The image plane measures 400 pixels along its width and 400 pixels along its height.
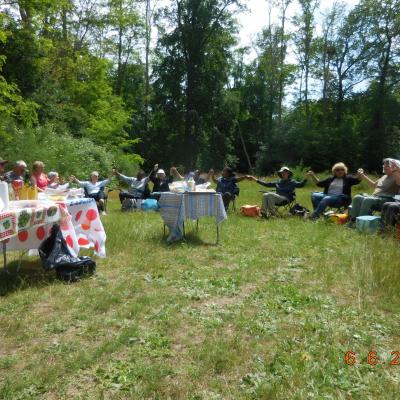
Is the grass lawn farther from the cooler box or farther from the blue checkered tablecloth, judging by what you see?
the cooler box

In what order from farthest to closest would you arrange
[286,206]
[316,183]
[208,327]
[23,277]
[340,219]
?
[286,206] < [316,183] < [340,219] < [23,277] < [208,327]

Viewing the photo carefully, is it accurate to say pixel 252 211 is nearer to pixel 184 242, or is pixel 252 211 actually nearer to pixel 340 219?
pixel 340 219

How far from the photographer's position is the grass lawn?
218cm

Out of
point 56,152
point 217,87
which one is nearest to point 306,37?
point 217,87

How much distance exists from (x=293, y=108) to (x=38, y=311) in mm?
32744

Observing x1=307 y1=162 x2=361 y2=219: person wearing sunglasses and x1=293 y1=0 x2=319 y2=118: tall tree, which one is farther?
x1=293 y1=0 x2=319 y2=118: tall tree

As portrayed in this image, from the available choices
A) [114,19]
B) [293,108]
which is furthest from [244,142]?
[114,19]

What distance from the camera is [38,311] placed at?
10.6ft

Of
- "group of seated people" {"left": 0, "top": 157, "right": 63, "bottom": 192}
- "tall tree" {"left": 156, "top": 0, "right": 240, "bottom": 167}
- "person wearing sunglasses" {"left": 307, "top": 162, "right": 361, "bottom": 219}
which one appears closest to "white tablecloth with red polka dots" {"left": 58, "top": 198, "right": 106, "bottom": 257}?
"group of seated people" {"left": 0, "top": 157, "right": 63, "bottom": 192}

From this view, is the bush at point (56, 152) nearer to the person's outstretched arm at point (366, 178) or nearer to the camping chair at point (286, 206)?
the camping chair at point (286, 206)

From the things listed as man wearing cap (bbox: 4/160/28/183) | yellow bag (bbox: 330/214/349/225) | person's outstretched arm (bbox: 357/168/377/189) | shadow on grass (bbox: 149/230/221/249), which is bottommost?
shadow on grass (bbox: 149/230/221/249)

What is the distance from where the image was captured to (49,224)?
4.12m

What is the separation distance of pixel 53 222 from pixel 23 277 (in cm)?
70

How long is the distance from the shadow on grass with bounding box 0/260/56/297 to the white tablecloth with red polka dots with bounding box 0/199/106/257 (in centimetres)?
30
